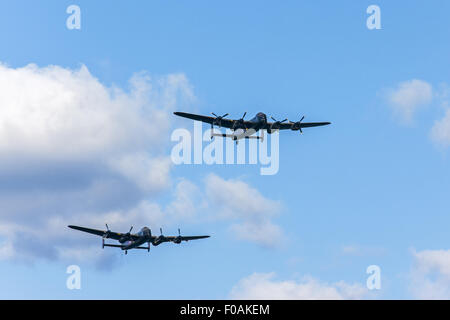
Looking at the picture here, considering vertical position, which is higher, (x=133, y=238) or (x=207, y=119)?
(x=207, y=119)

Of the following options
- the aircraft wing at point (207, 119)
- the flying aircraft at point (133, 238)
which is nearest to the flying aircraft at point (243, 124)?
the aircraft wing at point (207, 119)

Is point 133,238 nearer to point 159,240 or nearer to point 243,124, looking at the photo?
point 159,240

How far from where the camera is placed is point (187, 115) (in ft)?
351

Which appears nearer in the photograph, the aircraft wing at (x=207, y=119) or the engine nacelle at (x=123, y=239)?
the aircraft wing at (x=207, y=119)

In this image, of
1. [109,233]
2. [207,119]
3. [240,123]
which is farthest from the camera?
[109,233]

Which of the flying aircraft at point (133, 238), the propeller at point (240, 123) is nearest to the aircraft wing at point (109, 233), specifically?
the flying aircraft at point (133, 238)

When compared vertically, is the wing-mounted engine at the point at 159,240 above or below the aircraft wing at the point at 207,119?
below

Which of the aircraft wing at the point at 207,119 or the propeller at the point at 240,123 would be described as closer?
the propeller at the point at 240,123

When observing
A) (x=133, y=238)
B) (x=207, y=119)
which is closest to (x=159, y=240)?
(x=133, y=238)

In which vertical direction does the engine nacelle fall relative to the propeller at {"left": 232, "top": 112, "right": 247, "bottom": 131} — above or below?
below

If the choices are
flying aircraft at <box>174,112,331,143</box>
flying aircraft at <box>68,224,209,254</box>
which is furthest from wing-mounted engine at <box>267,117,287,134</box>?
flying aircraft at <box>68,224,209,254</box>

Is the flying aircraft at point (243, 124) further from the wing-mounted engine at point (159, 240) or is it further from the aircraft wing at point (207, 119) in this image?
the wing-mounted engine at point (159, 240)

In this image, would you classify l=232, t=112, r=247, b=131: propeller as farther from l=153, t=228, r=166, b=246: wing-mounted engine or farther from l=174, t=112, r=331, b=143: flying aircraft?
l=153, t=228, r=166, b=246: wing-mounted engine

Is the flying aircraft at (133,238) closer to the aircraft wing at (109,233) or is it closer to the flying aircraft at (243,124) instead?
the aircraft wing at (109,233)
